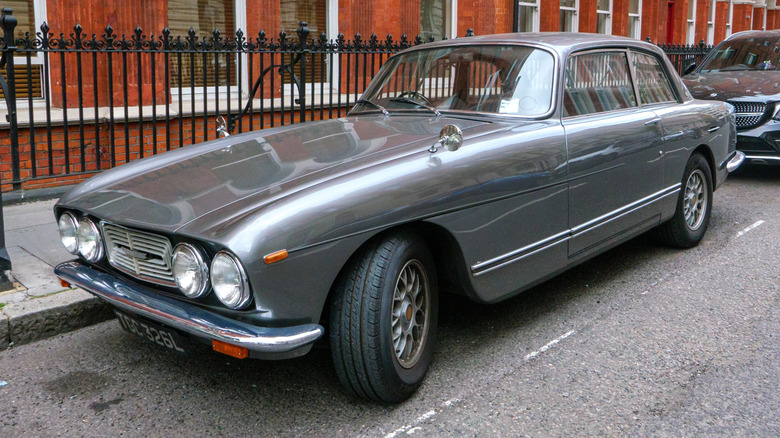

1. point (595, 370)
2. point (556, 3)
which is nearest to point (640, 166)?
point (595, 370)

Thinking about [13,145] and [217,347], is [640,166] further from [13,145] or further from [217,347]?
[13,145]

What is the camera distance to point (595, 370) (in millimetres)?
3820

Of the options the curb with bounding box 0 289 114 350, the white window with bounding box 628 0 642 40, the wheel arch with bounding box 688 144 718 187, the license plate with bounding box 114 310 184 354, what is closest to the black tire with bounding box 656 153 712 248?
the wheel arch with bounding box 688 144 718 187

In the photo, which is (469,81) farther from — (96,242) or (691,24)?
(691,24)

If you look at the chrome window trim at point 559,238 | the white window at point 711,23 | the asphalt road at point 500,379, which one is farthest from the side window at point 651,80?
the white window at point 711,23

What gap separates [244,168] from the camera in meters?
3.70

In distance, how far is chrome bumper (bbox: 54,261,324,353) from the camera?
9.58ft

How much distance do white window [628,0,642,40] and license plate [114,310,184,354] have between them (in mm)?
19467

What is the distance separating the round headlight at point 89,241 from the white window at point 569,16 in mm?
15379

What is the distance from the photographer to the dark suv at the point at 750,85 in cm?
884

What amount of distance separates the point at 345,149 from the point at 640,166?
7.07 ft

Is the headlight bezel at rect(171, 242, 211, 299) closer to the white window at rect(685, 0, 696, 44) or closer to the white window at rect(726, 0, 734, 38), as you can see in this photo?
the white window at rect(685, 0, 696, 44)

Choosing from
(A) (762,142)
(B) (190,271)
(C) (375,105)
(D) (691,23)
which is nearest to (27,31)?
(C) (375,105)

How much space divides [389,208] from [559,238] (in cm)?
133
